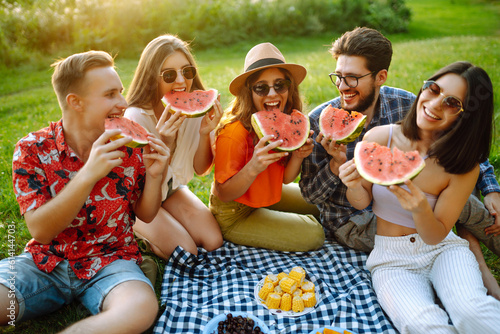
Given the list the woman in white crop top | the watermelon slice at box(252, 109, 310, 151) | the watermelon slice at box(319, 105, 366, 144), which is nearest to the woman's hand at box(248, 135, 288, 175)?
the watermelon slice at box(252, 109, 310, 151)

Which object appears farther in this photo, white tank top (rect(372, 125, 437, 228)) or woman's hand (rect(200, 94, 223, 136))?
woman's hand (rect(200, 94, 223, 136))

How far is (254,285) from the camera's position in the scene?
3.60 meters

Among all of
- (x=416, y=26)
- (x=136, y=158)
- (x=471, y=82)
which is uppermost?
(x=471, y=82)

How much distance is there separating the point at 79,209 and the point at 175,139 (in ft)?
5.24

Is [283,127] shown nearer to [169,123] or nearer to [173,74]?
[169,123]

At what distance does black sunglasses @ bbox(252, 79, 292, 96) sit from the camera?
3666mm

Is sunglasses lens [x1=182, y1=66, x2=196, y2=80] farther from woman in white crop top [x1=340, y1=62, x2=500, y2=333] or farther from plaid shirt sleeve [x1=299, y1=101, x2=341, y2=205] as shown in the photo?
woman in white crop top [x1=340, y1=62, x2=500, y2=333]

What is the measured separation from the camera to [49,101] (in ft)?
31.8

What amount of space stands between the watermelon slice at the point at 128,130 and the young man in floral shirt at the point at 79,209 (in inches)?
3.1

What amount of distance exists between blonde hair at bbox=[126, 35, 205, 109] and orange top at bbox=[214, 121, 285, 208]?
831 mm

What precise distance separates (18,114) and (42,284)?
6.88 metres

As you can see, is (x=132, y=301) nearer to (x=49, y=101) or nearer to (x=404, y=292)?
(x=404, y=292)

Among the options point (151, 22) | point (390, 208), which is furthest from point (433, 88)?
point (151, 22)

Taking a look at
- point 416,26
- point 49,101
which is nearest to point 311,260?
point 49,101
